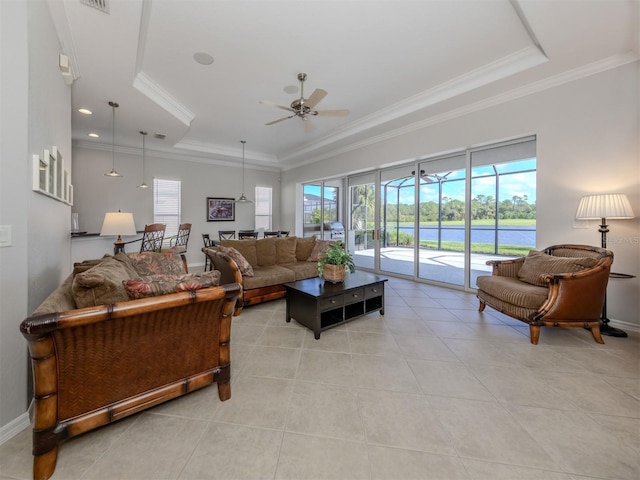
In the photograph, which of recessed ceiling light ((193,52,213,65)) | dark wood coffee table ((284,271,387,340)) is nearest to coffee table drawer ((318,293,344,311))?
dark wood coffee table ((284,271,387,340))

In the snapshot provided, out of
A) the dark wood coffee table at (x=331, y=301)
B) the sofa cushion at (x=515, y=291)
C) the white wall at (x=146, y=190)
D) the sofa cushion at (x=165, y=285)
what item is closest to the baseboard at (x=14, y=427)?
the sofa cushion at (x=165, y=285)

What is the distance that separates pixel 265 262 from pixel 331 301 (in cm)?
200

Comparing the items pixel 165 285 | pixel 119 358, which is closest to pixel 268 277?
pixel 165 285

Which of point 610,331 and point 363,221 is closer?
point 610,331

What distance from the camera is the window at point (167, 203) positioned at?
21.0 feet

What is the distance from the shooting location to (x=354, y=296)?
3.02 m

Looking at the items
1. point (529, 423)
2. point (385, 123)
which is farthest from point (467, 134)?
point (529, 423)

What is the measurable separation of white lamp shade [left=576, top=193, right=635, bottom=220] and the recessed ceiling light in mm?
4676

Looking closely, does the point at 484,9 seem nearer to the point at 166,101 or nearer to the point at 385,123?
the point at 385,123

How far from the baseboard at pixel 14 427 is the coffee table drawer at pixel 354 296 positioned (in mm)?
2513

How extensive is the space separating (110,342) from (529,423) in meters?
2.46

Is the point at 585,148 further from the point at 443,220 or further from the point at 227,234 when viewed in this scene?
the point at 227,234

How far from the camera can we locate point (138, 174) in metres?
6.13

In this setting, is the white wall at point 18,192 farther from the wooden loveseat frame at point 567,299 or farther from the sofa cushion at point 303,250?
the wooden loveseat frame at point 567,299
